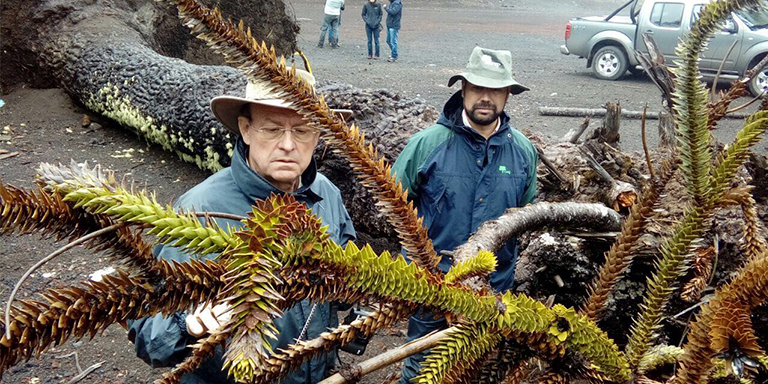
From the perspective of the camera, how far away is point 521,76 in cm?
1422

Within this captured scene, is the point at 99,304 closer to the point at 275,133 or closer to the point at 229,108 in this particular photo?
the point at 275,133

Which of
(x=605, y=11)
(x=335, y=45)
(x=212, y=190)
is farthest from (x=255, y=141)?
(x=605, y=11)

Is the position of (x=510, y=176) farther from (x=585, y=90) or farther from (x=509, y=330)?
(x=585, y=90)

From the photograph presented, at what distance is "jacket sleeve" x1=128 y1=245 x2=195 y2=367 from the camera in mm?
1922

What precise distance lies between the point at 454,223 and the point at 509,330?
2.60 metres

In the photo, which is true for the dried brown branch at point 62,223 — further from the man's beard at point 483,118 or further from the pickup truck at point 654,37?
the pickup truck at point 654,37

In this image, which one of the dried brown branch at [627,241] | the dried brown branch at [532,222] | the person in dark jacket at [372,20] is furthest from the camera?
the person in dark jacket at [372,20]

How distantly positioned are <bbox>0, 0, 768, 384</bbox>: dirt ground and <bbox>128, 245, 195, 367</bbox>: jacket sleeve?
1.95ft

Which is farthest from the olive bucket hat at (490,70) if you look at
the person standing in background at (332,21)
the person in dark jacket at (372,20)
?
the person standing in background at (332,21)

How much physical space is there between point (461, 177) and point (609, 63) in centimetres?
1241

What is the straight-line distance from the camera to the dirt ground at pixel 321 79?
13.4ft

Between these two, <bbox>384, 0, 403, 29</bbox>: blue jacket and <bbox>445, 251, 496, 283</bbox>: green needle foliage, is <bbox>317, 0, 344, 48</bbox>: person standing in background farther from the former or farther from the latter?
<bbox>445, 251, 496, 283</bbox>: green needle foliage

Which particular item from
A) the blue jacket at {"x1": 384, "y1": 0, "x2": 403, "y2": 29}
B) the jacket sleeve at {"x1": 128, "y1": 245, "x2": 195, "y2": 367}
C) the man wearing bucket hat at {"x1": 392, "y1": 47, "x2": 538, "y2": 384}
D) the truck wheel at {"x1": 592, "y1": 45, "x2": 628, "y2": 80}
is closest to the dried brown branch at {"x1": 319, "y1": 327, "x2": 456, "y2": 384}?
the jacket sleeve at {"x1": 128, "y1": 245, "x2": 195, "y2": 367}

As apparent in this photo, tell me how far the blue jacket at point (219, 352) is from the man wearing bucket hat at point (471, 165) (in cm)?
116
